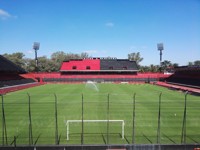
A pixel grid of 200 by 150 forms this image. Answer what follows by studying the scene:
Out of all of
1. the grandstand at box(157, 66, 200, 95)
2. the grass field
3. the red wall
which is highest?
the red wall

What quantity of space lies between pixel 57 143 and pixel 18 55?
372ft

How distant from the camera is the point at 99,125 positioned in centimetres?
1858

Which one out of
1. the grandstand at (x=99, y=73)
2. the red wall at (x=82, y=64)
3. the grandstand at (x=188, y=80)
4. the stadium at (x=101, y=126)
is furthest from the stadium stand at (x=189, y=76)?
the red wall at (x=82, y=64)

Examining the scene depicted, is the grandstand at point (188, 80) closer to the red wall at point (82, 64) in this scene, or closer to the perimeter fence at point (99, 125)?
the perimeter fence at point (99, 125)

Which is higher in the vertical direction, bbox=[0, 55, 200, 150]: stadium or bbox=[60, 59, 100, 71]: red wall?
bbox=[60, 59, 100, 71]: red wall

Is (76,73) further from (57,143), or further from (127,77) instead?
(57,143)

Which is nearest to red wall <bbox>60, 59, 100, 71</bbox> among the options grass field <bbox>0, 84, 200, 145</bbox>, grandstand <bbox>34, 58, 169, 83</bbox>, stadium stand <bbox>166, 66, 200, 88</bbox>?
grandstand <bbox>34, 58, 169, 83</bbox>

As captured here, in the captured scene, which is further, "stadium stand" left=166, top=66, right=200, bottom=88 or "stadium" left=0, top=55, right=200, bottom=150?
"stadium stand" left=166, top=66, right=200, bottom=88

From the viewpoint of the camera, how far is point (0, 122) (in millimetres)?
19125

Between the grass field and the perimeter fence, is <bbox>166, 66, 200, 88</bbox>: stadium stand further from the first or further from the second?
the perimeter fence

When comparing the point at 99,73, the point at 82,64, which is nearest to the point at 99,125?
the point at 99,73

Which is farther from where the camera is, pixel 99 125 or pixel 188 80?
pixel 188 80

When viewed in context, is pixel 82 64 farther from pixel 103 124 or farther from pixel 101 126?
pixel 101 126

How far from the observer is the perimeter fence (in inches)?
579
